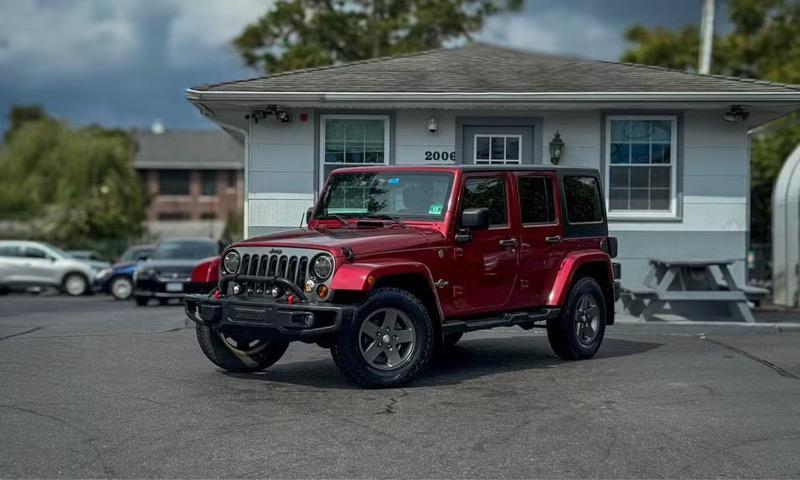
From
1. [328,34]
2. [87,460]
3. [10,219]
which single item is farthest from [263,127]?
[10,219]

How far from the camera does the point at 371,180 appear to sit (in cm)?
984

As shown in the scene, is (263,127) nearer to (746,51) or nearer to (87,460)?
(87,460)

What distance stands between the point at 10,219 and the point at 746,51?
31.3 metres

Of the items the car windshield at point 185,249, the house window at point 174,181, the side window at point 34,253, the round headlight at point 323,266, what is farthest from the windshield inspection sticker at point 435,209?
the house window at point 174,181

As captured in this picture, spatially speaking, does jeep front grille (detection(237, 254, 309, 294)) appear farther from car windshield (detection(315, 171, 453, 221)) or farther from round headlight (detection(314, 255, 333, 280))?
car windshield (detection(315, 171, 453, 221))

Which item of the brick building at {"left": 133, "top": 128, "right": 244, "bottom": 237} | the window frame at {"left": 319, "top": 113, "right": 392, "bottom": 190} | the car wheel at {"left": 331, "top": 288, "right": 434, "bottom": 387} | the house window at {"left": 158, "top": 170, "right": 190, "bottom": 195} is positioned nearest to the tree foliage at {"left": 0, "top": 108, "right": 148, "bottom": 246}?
the brick building at {"left": 133, "top": 128, "right": 244, "bottom": 237}

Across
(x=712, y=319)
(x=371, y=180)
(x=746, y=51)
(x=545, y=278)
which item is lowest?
(x=712, y=319)

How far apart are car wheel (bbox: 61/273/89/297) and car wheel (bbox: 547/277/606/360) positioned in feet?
69.6

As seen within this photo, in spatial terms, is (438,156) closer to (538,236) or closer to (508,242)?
(538,236)

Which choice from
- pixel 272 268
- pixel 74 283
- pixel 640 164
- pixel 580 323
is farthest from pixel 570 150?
pixel 74 283

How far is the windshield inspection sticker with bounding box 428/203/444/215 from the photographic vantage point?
30.3 feet

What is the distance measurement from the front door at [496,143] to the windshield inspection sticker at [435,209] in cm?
604

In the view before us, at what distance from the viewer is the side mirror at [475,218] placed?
9.02 metres

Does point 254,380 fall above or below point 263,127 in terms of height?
below
